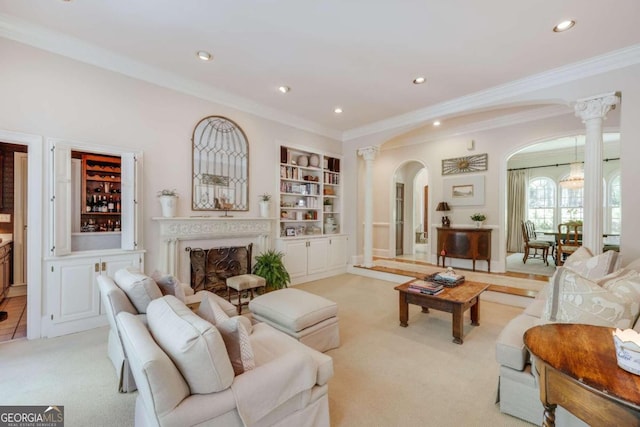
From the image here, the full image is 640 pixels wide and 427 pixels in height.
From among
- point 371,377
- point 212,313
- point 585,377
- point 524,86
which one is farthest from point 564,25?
point 212,313

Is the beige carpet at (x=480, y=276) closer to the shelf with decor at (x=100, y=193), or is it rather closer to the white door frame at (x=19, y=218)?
the shelf with decor at (x=100, y=193)

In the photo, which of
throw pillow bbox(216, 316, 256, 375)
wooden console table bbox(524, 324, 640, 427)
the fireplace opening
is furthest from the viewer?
the fireplace opening

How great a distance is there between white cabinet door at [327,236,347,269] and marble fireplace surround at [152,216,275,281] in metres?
1.50

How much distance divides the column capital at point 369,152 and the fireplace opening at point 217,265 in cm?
311

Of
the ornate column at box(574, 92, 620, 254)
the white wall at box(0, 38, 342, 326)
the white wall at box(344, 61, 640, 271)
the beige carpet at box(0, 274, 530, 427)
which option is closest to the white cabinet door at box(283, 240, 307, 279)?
the white wall at box(0, 38, 342, 326)

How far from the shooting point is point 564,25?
107 inches

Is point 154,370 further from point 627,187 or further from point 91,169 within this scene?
point 91,169

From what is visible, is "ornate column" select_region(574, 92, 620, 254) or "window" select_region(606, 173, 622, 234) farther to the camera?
"window" select_region(606, 173, 622, 234)

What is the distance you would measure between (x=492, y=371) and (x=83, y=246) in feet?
15.2

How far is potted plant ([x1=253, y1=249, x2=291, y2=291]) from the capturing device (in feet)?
14.1

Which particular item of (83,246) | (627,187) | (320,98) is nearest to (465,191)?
(627,187)

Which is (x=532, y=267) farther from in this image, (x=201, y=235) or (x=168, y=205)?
(x=168, y=205)

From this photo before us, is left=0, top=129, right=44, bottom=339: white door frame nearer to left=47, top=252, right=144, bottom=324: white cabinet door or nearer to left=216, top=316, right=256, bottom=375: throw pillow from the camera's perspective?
left=47, top=252, right=144, bottom=324: white cabinet door

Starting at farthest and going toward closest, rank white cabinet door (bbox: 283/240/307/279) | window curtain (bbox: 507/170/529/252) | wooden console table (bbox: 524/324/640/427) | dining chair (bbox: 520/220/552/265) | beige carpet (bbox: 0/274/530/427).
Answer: window curtain (bbox: 507/170/529/252) → dining chair (bbox: 520/220/552/265) → white cabinet door (bbox: 283/240/307/279) → beige carpet (bbox: 0/274/530/427) → wooden console table (bbox: 524/324/640/427)
